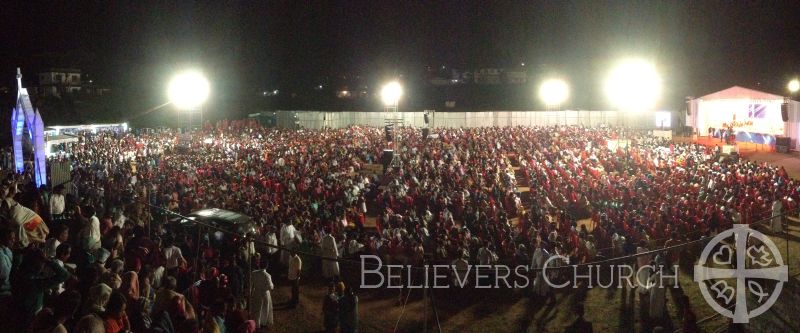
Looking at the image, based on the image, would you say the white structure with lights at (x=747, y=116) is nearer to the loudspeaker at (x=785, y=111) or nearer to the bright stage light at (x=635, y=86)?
the loudspeaker at (x=785, y=111)

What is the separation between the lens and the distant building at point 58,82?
5542cm

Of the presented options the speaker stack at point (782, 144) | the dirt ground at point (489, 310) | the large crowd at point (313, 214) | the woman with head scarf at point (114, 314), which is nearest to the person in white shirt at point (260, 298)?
the large crowd at point (313, 214)

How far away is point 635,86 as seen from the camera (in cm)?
2805

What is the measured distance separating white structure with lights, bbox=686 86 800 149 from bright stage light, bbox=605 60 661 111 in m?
3.64

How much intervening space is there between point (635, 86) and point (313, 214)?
21.6 metres

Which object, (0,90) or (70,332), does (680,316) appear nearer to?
(70,332)

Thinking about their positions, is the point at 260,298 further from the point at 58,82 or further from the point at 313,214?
the point at 58,82

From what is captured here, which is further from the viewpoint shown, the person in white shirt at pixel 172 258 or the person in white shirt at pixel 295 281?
the person in white shirt at pixel 295 281

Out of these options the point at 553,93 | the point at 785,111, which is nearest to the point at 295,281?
the point at 785,111

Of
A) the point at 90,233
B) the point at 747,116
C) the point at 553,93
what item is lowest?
the point at 90,233

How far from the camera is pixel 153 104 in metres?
54.8

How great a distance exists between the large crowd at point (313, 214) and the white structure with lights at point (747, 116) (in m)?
6.75

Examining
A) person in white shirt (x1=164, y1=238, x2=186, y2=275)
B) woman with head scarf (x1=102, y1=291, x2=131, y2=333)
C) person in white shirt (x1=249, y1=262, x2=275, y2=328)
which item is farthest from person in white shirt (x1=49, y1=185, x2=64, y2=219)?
woman with head scarf (x1=102, y1=291, x2=131, y2=333)

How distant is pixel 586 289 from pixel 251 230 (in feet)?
23.5
